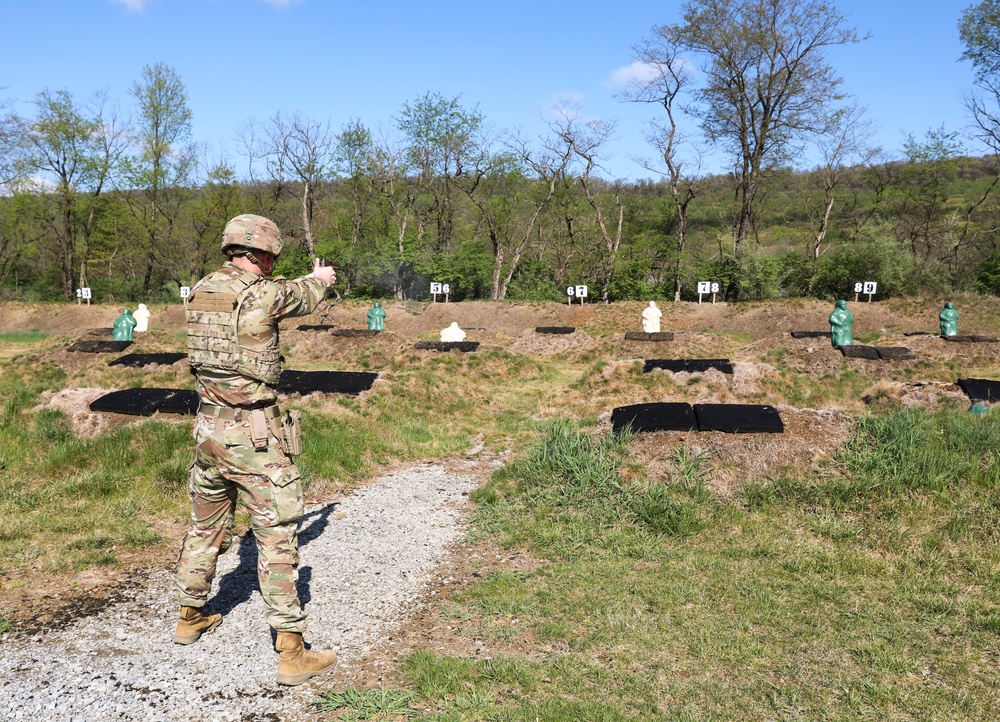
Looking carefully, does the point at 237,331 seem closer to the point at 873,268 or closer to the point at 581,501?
the point at 581,501

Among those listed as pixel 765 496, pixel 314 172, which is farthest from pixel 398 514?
pixel 314 172

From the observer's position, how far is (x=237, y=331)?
3893 mm


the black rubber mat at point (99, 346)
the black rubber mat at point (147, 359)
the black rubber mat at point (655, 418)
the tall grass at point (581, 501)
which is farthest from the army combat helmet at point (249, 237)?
the black rubber mat at point (99, 346)

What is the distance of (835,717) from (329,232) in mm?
42335

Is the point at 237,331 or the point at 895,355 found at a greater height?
the point at 237,331

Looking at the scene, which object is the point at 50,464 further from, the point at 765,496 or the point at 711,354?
the point at 711,354

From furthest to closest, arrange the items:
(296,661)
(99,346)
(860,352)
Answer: (99,346)
(860,352)
(296,661)

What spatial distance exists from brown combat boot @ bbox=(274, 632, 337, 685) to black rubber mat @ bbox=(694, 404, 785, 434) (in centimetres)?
491

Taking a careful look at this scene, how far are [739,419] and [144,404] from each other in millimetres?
7505

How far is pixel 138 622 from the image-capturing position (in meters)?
4.32

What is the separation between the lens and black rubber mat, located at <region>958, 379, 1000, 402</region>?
392 inches

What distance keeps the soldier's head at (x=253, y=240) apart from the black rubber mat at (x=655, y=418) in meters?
4.70

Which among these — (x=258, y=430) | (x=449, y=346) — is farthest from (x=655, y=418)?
(x=449, y=346)

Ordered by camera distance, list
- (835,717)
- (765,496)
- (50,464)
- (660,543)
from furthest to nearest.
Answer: (50,464), (765,496), (660,543), (835,717)
